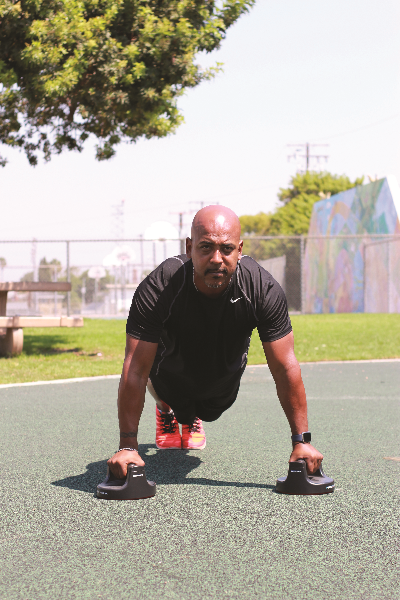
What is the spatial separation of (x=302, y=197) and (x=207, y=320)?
5641 cm

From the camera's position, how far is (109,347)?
11281mm

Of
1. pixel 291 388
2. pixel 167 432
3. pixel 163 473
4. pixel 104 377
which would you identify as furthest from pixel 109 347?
pixel 291 388

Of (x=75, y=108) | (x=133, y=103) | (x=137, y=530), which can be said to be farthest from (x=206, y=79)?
(x=137, y=530)

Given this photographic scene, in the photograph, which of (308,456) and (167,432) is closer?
(308,456)

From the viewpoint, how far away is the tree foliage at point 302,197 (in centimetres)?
5516

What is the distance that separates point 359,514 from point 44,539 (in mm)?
1354

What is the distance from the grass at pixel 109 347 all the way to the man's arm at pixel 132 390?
4.88m

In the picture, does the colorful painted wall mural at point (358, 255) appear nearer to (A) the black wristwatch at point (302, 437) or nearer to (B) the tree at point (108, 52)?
(B) the tree at point (108, 52)

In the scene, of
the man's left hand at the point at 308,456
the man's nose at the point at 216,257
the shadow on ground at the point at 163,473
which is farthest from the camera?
the shadow on ground at the point at 163,473

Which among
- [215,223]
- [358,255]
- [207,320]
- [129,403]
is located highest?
[358,255]

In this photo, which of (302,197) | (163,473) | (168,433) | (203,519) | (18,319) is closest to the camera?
(203,519)

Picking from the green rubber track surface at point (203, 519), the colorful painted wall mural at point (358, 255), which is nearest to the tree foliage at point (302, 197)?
the colorful painted wall mural at point (358, 255)

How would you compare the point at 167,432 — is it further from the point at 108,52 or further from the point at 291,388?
the point at 108,52

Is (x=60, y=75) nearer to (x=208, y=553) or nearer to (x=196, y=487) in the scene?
(x=196, y=487)
